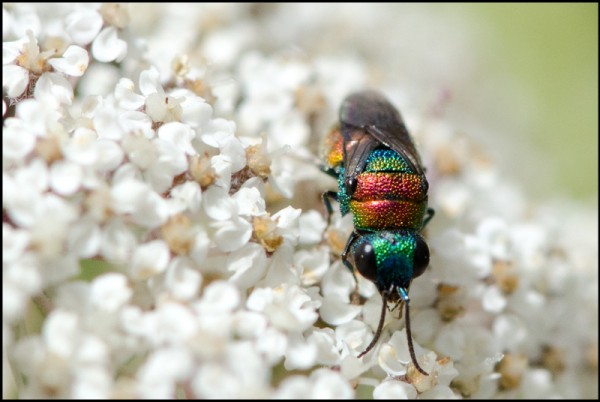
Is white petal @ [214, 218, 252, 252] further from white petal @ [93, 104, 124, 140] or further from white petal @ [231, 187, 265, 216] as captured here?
white petal @ [93, 104, 124, 140]

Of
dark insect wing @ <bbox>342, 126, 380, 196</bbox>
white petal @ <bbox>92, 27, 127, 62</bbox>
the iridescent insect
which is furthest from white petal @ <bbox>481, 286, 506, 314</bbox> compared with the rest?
white petal @ <bbox>92, 27, 127, 62</bbox>

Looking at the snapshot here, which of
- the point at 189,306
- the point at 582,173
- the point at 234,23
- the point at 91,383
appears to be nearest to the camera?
the point at 91,383

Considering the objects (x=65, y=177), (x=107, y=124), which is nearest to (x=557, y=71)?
(x=107, y=124)

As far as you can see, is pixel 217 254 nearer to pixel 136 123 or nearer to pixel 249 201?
pixel 249 201

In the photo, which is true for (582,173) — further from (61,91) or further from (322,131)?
(61,91)

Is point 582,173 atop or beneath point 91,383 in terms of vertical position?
beneath

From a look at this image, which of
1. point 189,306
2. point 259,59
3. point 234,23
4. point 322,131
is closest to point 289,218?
point 189,306

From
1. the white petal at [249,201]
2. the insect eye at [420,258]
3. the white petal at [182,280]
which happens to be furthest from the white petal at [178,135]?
the insect eye at [420,258]

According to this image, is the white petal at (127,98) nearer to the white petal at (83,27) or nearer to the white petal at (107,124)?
the white petal at (107,124)
